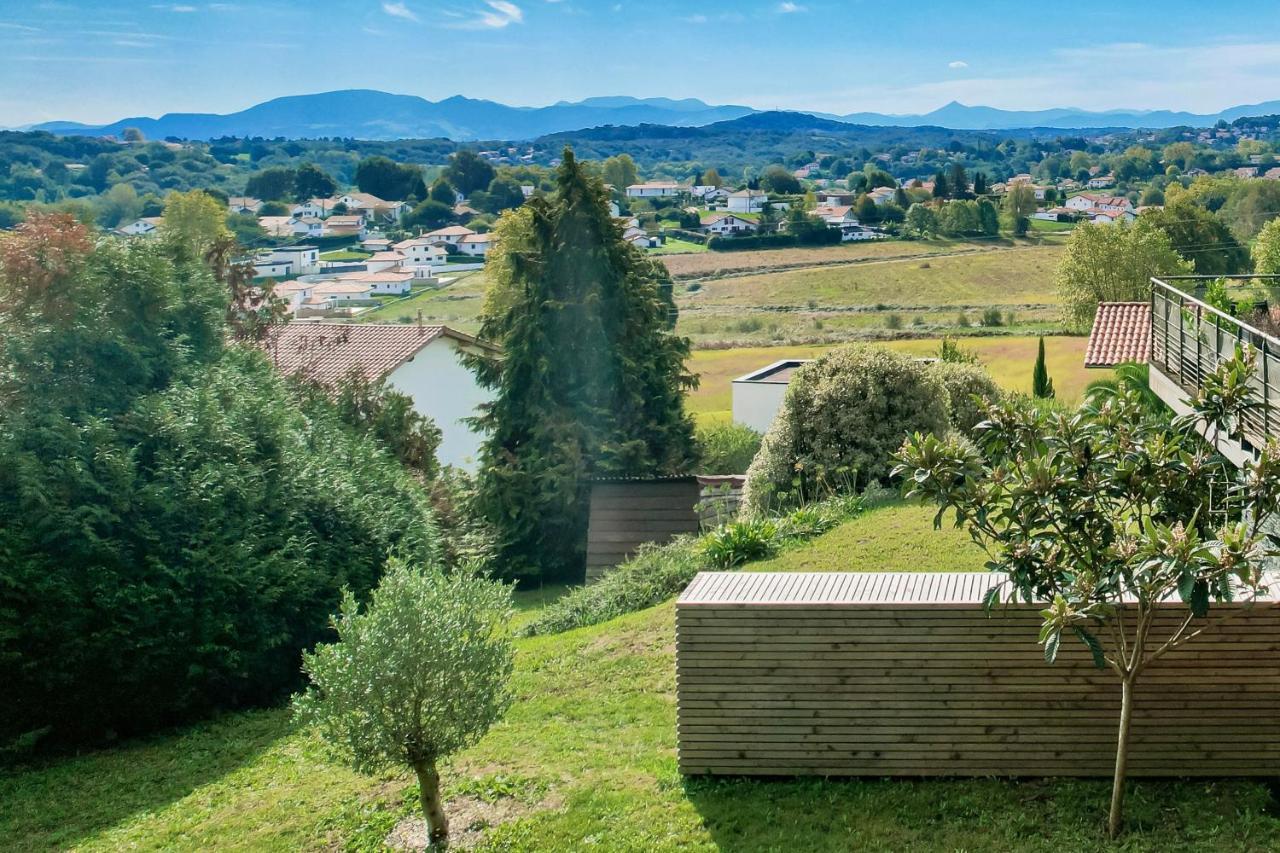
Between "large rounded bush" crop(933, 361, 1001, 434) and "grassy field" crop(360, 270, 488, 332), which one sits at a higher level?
"large rounded bush" crop(933, 361, 1001, 434)

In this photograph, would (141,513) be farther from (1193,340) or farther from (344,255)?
(344,255)

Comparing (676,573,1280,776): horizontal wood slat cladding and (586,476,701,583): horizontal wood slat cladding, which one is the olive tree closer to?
(676,573,1280,776): horizontal wood slat cladding

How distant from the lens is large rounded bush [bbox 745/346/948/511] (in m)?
15.7

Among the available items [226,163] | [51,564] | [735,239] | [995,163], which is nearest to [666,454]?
[51,564]

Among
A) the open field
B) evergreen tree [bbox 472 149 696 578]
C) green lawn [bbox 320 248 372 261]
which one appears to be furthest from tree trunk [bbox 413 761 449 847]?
green lawn [bbox 320 248 372 261]

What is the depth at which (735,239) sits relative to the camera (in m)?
106

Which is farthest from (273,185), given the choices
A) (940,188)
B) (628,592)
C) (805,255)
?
(628,592)

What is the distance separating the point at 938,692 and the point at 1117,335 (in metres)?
19.0

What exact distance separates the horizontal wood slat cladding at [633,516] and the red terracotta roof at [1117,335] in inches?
337

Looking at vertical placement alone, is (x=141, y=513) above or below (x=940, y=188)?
above

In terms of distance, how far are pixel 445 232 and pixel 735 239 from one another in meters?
26.7

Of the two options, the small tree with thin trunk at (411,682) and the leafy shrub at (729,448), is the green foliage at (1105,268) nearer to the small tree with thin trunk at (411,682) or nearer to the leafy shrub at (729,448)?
the leafy shrub at (729,448)

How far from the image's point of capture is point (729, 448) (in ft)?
89.0

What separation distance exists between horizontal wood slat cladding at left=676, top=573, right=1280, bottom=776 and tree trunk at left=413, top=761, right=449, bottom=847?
152 cm
